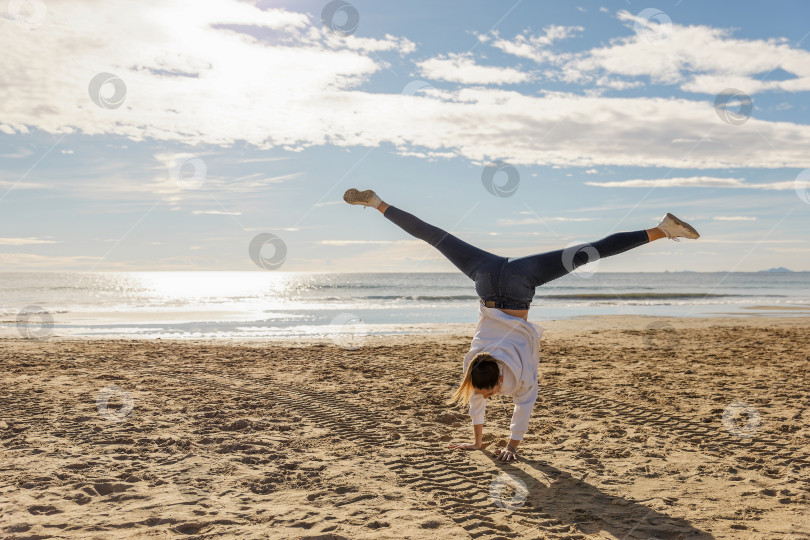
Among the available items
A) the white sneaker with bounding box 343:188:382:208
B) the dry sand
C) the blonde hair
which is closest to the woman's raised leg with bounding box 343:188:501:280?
the white sneaker with bounding box 343:188:382:208

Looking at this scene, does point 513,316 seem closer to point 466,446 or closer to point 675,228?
point 466,446

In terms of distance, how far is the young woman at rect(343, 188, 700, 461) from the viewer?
469 cm

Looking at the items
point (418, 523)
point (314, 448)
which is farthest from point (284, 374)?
point (418, 523)

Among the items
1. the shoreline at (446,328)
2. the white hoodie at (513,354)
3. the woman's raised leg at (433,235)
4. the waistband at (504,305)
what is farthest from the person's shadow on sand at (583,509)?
the shoreline at (446,328)

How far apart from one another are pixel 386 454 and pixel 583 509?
200cm

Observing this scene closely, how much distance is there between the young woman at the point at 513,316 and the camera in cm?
469

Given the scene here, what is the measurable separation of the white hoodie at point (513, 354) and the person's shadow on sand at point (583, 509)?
621 mm

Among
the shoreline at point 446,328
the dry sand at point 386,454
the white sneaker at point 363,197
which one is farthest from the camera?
Result: the shoreline at point 446,328

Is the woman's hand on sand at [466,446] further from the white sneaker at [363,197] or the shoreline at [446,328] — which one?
the shoreline at [446,328]

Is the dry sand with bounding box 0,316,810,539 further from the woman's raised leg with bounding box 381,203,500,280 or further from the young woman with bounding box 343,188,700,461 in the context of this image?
the woman's raised leg with bounding box 381,203,500,280

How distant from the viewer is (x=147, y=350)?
39.9ft

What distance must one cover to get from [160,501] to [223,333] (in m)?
13.4

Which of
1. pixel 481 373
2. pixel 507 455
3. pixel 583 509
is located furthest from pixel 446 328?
pixel 583 509

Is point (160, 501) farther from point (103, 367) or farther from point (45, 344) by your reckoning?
point (45, 344)
